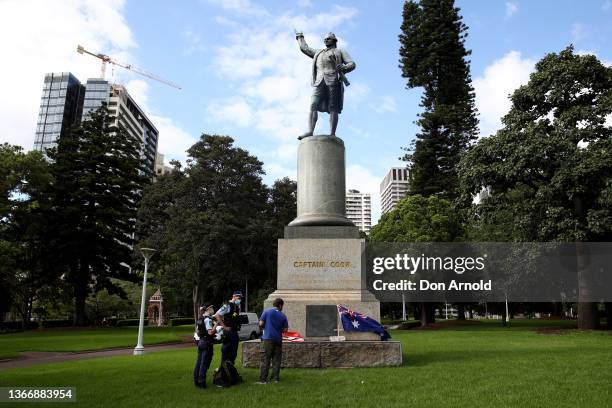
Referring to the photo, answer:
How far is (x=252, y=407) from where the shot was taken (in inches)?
281

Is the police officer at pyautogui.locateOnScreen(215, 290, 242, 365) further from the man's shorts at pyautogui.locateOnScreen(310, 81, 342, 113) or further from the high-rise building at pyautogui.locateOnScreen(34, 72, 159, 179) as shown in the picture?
the high-rise building at pyautogui.locateOnScreen(34, 72, 159, 179)

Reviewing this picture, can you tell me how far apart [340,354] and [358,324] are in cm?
113

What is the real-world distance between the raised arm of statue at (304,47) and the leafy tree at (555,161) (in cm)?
1291

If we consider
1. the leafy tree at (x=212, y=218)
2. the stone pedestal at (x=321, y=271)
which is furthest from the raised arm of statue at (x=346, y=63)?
the leafy tree at (x=212, y=218)

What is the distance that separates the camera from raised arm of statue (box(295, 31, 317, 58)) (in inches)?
603

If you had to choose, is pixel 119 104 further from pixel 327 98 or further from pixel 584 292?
pixel 327 98

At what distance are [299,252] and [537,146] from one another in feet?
50.6

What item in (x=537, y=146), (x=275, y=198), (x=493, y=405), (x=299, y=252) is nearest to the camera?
(x=493, y=405)

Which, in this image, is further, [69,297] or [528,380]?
[69,297]

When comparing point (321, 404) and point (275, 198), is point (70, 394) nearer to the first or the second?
point (321, 404)

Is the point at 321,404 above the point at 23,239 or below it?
below

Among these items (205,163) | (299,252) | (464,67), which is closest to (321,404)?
(299,252)

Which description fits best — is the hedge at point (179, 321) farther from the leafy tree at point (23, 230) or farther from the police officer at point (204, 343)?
the police officer at point (204, 343)

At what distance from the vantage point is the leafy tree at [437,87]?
144 ft
